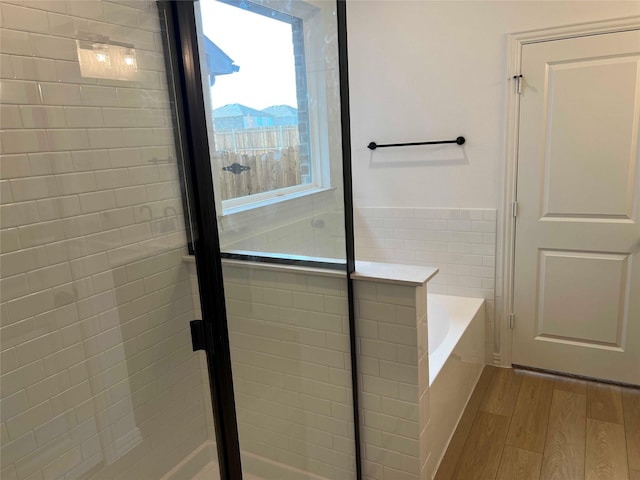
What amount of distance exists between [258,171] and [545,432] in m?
1.89

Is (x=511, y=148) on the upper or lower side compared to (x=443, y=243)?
upper

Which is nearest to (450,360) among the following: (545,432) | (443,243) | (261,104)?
(545,432)

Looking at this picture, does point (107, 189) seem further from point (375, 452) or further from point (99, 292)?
point (375, 452)

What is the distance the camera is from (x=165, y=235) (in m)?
1.99

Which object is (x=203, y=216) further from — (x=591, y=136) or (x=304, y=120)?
(x=591, y=136)

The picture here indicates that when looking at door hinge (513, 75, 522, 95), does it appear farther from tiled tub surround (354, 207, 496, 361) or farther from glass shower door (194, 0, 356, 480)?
glass shower door (194, 0, 356, 480)

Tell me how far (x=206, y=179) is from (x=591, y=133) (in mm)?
2136

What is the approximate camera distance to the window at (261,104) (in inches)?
69.5

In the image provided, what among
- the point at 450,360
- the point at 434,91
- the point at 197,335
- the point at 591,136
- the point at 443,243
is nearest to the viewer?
the point at 197,335

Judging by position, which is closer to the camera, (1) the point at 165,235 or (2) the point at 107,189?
(2) the point at 107,189

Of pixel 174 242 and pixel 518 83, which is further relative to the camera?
pixel 518 83

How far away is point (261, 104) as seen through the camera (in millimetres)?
2027

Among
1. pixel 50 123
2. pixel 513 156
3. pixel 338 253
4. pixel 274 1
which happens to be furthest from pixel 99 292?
pixel 513 156

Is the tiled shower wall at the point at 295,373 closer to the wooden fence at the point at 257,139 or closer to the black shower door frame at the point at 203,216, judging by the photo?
the black shower door frame at the point at 203,216
